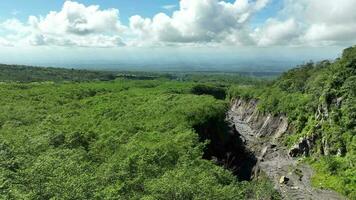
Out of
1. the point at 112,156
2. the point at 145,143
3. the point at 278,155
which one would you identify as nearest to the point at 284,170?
the point at 278,155

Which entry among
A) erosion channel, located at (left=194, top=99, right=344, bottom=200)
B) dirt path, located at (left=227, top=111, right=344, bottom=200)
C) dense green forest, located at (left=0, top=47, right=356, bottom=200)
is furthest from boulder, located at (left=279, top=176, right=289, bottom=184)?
dense green forest, located at (left=0, top=47, right=356, bottom=200)

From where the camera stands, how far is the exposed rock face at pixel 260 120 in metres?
101

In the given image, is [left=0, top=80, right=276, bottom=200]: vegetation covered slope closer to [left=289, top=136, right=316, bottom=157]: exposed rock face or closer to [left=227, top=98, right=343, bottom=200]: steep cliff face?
[left=227, top=98, right=343, bottom=200]: steep cliff face

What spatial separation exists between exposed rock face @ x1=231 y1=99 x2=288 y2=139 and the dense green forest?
94.3 inches

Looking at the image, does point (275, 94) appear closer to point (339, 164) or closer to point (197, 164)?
point (339, 164)

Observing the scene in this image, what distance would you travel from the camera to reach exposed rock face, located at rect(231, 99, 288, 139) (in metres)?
101

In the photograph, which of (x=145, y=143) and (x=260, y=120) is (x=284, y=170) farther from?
(x=260, y=120)

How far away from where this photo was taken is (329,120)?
8281 cm

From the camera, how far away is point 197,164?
44.5 meters

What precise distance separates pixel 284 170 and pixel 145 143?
111 feet

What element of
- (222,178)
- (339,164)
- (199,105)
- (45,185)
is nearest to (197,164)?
(222,178)

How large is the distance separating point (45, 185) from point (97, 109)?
177 feet

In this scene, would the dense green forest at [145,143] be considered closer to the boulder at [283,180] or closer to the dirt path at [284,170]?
the dirt path at [284,170]

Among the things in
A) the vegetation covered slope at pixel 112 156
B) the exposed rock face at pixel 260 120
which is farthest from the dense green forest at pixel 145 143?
the exposed rock face at pixel 260 120
